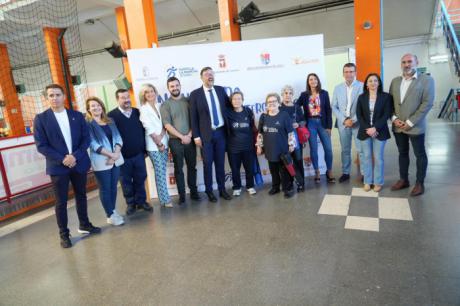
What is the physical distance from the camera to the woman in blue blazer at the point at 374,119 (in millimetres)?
3199

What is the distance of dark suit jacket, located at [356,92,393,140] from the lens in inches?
126

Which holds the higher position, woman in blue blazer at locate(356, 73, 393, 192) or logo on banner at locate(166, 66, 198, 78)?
logo on banner at locate(166, 66, 198, 78)

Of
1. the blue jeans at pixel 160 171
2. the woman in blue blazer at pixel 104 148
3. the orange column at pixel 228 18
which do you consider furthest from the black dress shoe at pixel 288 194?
the orange column at pixel 228 18

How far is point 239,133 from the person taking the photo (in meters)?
3.53

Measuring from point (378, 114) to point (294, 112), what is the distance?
0.94 m

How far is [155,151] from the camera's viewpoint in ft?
11.3

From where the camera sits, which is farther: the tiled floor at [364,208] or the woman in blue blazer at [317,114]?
the woman in blue blazer at [317,114]

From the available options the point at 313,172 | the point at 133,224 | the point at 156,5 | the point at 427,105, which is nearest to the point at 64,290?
the point at 133,224

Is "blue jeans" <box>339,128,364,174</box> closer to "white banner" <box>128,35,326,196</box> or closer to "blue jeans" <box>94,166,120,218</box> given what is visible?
"white banner" <box>128,35,326,196</box>

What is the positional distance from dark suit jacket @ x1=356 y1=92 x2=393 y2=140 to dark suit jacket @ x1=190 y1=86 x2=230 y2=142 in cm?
161

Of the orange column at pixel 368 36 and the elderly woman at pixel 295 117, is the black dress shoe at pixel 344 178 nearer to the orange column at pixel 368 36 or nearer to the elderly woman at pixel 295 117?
the elderly woman at pixel 295 117

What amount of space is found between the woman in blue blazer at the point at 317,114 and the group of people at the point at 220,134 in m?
0.01

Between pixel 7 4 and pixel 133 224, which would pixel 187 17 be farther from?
pixel 133 224

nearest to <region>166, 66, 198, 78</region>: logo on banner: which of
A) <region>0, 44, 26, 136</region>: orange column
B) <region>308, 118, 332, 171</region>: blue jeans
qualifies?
<region>308, 118, 332, 171</region>: blue jeans
